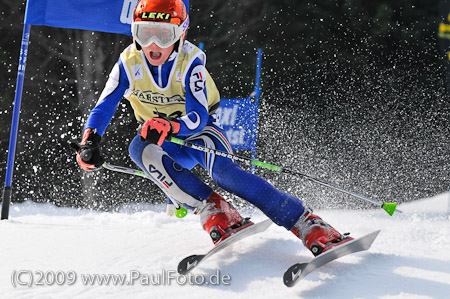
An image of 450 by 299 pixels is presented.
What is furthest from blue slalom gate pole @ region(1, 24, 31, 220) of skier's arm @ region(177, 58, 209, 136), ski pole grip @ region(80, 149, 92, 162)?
skier's arm @ region(177, 58, 209, 136)

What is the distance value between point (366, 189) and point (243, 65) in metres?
3.32

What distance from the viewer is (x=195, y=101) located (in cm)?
298

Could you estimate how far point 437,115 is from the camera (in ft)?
31.9

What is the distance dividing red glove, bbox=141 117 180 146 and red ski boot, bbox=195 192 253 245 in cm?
45

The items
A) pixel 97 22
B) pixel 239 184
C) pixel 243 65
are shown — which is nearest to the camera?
pixel 239 184

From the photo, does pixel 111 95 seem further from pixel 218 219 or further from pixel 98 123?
pixel 218 219

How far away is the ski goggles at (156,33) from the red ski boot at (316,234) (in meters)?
1.19

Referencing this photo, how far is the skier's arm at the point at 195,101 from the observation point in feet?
9.48

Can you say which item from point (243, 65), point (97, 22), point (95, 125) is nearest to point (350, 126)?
point (243, 65)

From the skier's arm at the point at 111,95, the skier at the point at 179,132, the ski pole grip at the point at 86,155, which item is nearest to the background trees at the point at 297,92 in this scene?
the skier at the point at 179,132

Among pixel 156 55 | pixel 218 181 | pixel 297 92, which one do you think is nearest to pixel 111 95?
pixel 156 55

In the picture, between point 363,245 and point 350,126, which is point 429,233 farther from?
point 350,126

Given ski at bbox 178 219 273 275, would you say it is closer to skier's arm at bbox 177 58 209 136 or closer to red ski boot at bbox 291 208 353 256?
red ski boot at bbox 291 208 353 256

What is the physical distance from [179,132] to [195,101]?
9.7 inches
